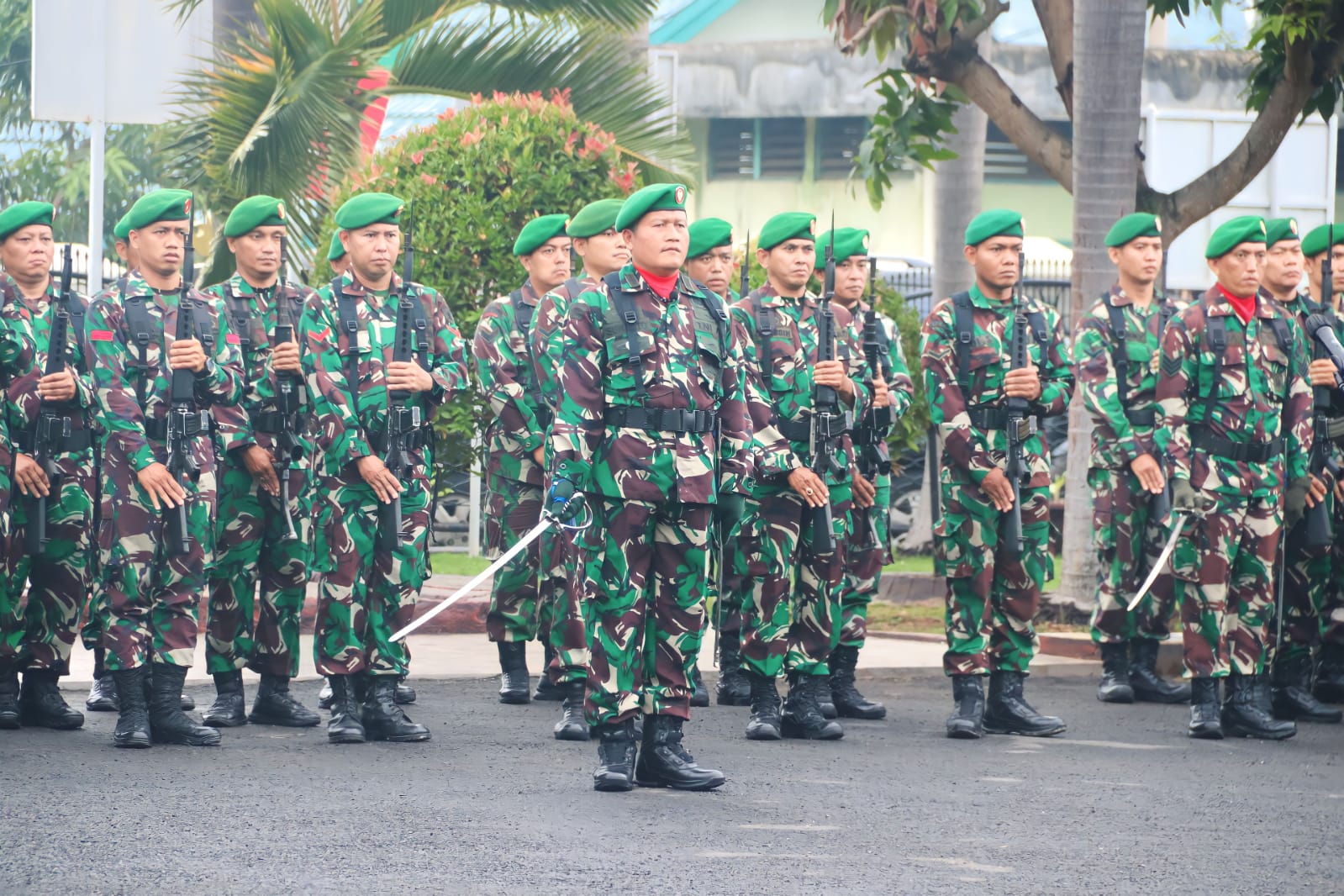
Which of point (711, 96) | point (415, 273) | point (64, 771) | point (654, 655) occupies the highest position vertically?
point (711, 96)

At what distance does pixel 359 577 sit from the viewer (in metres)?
8.22

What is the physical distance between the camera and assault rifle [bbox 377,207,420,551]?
8.24 meters

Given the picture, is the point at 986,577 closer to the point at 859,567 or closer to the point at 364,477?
the point at 859,567

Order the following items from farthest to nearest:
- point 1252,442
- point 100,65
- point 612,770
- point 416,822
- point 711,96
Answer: point 711,96 → point 100,65 → point 1252,442 → point 612,770 → point 416,822

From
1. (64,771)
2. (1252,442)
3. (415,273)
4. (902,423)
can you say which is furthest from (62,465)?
(902,423)

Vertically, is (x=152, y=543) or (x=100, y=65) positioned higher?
(x=100, y=65)

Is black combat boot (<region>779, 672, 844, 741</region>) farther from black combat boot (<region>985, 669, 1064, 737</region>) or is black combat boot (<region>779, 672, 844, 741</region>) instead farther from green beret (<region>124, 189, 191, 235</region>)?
green beret (<region>124, 189, 191, 235</region>)

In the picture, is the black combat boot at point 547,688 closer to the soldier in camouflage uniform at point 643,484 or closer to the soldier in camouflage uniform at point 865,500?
the soldier in camouflage uniform at point 865,500

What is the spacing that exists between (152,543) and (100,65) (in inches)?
204

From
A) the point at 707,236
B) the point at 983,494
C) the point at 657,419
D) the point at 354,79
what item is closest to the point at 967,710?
the point at 983,494

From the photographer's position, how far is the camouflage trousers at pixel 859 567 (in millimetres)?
9484

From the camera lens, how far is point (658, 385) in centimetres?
713

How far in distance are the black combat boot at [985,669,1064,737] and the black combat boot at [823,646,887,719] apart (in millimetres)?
646

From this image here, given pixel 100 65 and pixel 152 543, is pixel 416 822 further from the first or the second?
pixel 100 65
